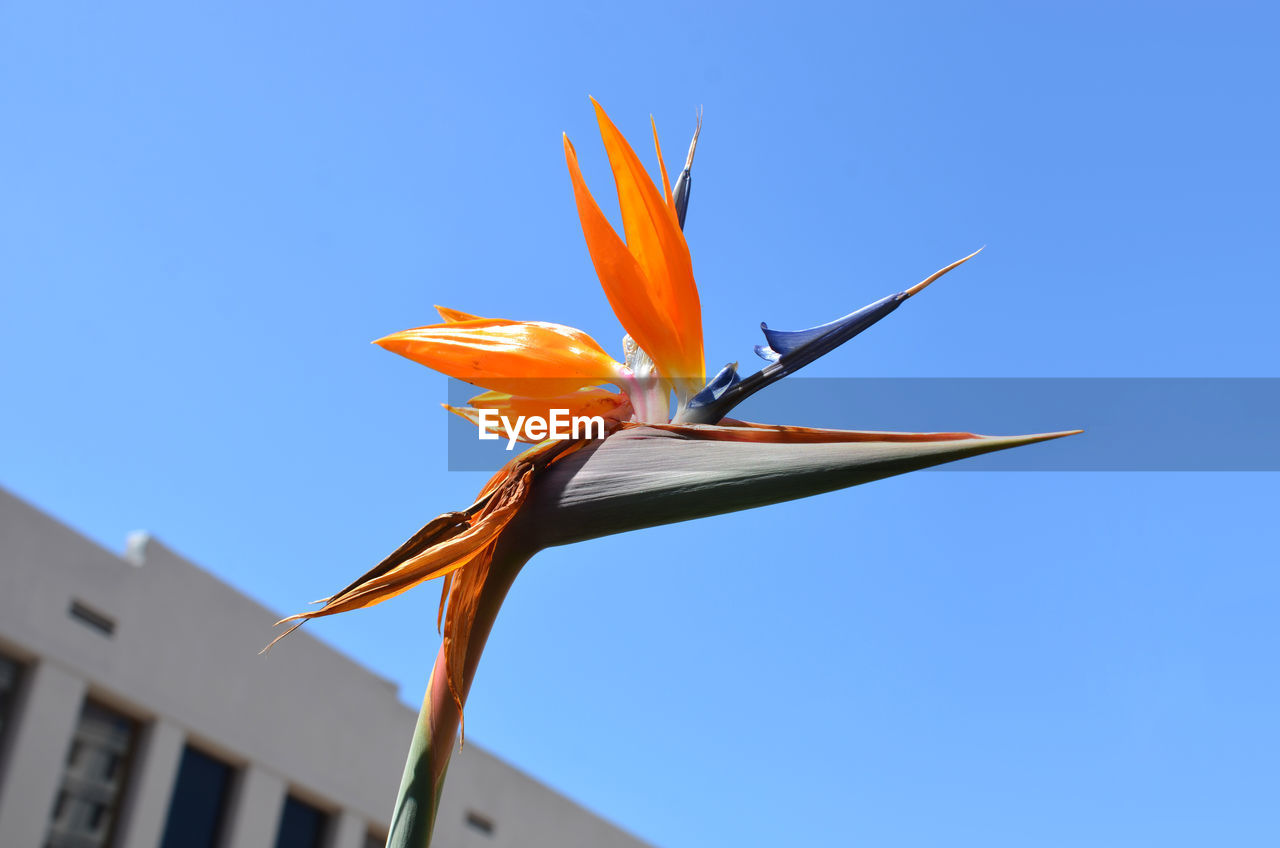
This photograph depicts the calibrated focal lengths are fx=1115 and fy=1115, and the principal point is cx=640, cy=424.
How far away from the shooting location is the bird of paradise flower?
2.29ft

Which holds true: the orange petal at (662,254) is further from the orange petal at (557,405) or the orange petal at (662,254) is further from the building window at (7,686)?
the building window at (7,686)

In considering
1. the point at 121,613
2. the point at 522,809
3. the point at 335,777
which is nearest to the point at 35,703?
the point at 121,613

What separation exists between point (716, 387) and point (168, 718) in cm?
635

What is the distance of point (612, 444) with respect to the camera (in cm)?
76

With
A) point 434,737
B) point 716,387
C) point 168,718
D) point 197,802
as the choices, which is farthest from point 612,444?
point 197,802

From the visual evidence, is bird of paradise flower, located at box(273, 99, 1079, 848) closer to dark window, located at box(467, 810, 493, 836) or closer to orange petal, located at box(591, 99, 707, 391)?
orange petal, located at box(591, 99, 707, 391)

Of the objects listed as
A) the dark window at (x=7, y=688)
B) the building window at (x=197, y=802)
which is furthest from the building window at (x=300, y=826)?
the dark window at (x=7, y=688)

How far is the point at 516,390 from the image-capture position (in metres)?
0.84

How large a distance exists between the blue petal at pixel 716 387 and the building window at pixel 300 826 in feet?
23.4

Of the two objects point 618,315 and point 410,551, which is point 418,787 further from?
point 618,315

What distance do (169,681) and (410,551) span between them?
6411 millimetres

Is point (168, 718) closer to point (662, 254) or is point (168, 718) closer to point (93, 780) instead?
point (93, 780)

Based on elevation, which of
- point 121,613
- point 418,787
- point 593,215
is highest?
point 121,613

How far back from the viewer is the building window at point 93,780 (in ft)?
18.6
